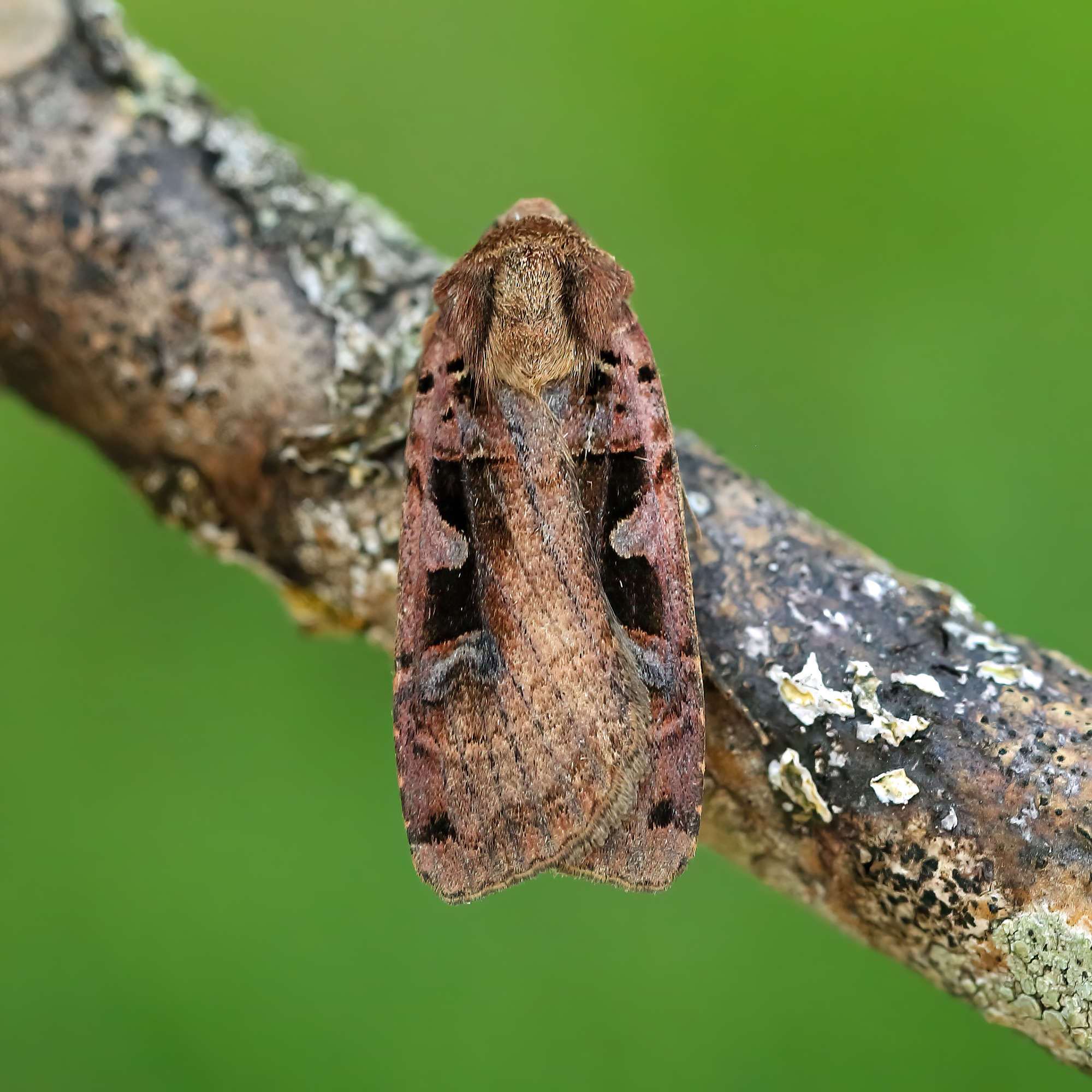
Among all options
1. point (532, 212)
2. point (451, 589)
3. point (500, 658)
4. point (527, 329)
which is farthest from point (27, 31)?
point (500, 658)

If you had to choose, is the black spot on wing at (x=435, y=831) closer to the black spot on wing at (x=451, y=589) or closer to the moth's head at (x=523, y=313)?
the black spot on wing at (x=451, y=589)

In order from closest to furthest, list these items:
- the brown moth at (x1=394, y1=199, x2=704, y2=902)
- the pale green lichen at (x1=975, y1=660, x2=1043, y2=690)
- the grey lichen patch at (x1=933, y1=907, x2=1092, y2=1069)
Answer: the grey lichen patch at (x1=933, y1=907, x2=1092, y2=1069) → the pale green lichen at (x1=975, y1=660, x2=1043, y2=690) → the brown moth at (x1=394, y1=199, x2=704, y2=902)

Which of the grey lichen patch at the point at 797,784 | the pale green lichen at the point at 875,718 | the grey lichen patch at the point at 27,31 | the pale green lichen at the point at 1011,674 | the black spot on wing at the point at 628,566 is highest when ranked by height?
the grey lichen patch at the point at 27,31

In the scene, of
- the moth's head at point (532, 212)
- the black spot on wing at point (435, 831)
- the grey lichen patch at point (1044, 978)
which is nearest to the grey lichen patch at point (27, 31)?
the moth's head at point (532, 212)

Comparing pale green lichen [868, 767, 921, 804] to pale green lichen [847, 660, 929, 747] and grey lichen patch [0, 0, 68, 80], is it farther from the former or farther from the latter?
grey lichen patch [0, 0, 68, 80]

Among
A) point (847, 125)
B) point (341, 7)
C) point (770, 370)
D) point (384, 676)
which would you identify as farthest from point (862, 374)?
point (341, 7)

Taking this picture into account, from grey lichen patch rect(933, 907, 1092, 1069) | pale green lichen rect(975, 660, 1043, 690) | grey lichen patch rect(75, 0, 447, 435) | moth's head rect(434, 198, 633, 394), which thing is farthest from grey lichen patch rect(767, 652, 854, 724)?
grey lichen patch rect(75, 0, 447, 435)
